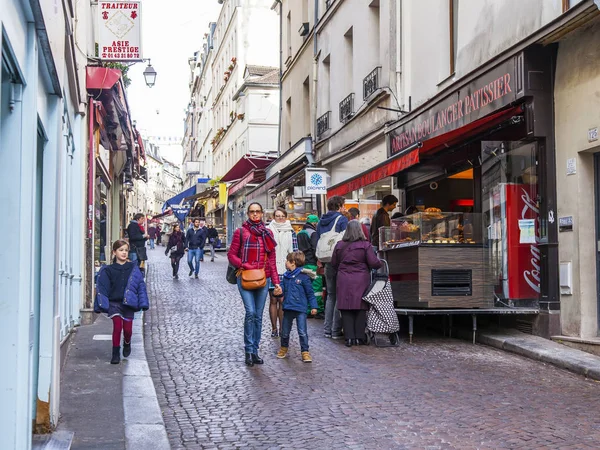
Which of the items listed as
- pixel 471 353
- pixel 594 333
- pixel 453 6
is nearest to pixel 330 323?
pixel 471 353

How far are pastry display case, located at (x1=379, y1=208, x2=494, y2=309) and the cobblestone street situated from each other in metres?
0.61

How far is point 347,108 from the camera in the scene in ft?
→ 67.4

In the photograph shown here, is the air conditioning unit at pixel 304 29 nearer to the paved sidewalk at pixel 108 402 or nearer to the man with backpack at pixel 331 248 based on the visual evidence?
the man with backpack at pixel 331 248

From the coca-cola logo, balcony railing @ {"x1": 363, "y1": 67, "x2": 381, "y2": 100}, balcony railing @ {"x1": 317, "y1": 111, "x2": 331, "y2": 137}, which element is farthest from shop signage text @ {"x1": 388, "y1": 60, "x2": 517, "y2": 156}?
balcony railing @ {"x1": 317, "y1": 111, "x2": 331, "y2": 137}

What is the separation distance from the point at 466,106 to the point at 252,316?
5.43 metres

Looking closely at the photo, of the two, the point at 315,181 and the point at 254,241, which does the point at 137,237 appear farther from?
the point at 254,241

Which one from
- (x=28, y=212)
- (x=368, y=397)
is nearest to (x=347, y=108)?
(x=368, y=397)

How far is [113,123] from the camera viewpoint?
1672 cm

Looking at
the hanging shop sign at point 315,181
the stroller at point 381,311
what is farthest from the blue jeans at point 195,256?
the stroller at point 381,311

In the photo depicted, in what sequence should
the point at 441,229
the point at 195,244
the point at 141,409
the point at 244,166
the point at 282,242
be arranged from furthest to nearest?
the point at 244,166 < the point at 195,244 < the point at 282,242 < the point at 441,229 < the point at 141,409

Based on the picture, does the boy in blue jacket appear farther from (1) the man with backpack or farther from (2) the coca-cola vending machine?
(2) the coca-cola vending machine

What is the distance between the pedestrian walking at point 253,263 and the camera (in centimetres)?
891

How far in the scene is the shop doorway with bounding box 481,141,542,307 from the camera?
1057 cm

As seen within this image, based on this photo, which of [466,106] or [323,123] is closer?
[466,106]
